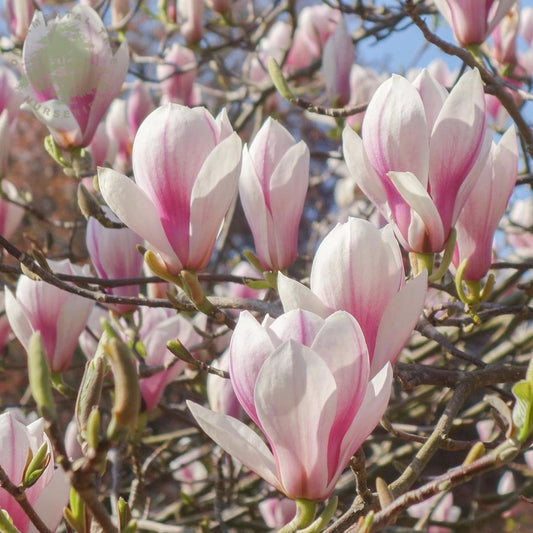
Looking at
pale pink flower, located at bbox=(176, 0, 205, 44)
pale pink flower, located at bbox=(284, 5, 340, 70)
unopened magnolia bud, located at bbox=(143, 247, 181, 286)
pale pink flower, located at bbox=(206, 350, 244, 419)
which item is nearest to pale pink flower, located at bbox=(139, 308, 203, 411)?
pale pink flower, located at bbox=(206, 350, 244, 419)

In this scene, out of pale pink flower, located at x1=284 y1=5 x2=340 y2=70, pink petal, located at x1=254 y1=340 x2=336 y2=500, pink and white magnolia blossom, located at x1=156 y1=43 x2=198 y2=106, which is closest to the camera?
pink petal, located at x1=254 y1=340 x2=336 y2=500

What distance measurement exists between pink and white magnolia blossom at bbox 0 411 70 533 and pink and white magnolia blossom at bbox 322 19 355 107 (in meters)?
0.95

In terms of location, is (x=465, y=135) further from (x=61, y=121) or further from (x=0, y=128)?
(x=0, y=128)

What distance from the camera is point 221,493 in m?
1.33

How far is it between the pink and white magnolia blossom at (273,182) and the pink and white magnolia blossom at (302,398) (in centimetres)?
29

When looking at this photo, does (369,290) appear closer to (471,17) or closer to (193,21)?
(471,17)

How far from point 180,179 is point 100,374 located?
272 mm

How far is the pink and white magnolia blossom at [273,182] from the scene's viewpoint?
85cm

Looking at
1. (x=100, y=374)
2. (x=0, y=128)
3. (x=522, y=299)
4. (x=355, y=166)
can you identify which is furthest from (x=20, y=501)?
(x=522, y=299)

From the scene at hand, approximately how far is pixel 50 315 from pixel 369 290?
1.90 ft

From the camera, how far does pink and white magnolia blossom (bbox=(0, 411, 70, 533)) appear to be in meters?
0.67

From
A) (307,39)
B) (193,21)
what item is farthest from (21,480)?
(307,39)

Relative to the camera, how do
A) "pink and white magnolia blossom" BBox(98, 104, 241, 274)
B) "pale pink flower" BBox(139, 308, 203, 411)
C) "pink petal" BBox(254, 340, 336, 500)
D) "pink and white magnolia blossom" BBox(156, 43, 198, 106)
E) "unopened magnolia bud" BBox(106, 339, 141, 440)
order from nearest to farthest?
1. "unopened magnolia bud" BBox(106, 339, 141, 440)
2. "pink petal" BBox(254, 340, 336, 500)
3. "pink and white magnolia blossom" BBox(98, 104, 241, 274)
4. "pale pink flower" BBox(139, 308, 203, 411)
5. "pink and white magnolia blossom" BBox(156, 43, 198, 106)

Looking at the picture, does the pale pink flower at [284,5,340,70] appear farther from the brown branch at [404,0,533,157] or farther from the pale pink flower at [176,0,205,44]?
the brown branch at [404,0,533,157]
